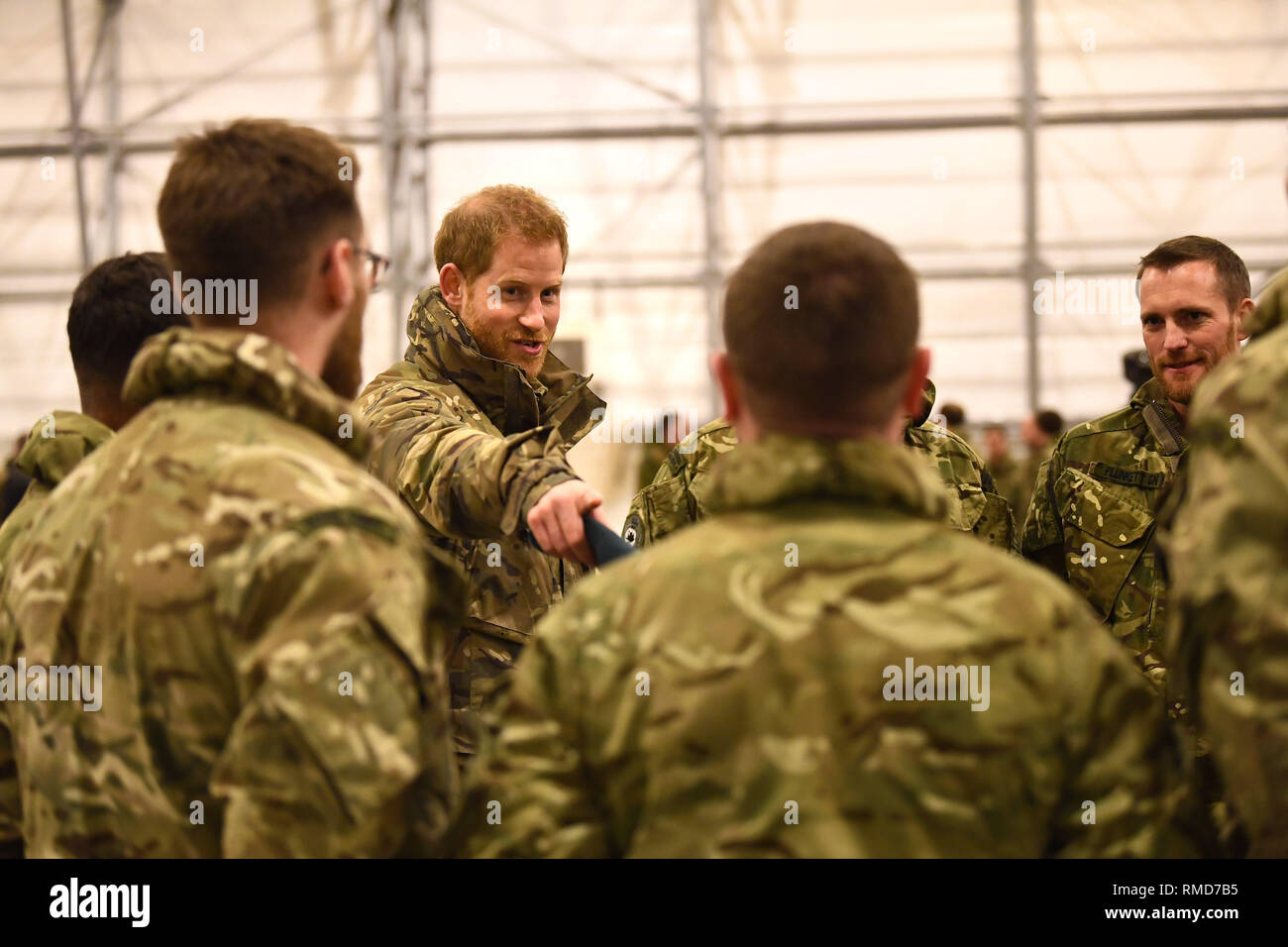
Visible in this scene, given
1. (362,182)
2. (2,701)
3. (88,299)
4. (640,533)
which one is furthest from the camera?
(362,182)

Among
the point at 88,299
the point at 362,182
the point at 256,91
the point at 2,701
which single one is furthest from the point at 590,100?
the point at 2,701

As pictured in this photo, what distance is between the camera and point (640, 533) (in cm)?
345

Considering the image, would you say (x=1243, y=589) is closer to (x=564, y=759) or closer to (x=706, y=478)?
(x=564, y=759)

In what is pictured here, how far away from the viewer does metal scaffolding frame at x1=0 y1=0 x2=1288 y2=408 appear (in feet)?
37.0

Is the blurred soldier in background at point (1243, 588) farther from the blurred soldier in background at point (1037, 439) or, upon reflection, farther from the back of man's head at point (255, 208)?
the blurred soldier in background at point (1037, 439)

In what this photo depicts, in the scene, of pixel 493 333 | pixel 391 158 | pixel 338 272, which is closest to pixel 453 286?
pixel 493 333

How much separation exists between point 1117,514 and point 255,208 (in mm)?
2424

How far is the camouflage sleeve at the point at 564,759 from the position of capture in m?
1.50

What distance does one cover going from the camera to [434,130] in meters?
11.6

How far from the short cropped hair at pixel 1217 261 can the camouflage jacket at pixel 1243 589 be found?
1965 mm

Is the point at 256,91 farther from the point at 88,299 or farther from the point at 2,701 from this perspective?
the point at 2,701

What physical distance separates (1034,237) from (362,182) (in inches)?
207

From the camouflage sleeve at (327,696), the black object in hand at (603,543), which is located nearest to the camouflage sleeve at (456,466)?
the black object in hand at (603,543)

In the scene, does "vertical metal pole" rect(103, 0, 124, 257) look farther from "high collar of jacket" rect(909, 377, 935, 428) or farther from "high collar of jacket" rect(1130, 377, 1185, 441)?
"high collar of jacket" rect(1130, 377, 1185, 441)
